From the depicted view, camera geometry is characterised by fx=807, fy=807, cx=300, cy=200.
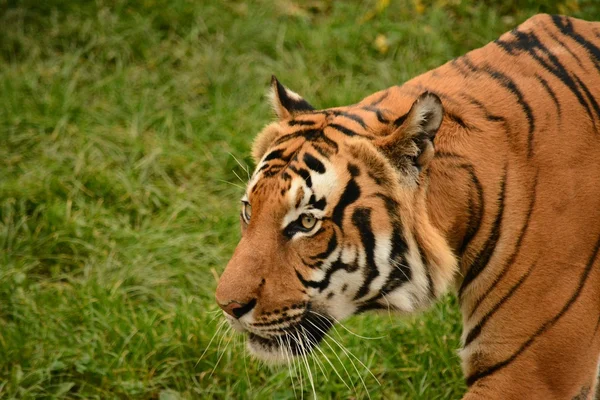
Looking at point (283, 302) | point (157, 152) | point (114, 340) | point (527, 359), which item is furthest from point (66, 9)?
point (527, 359)

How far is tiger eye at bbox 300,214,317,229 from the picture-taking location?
267 cm

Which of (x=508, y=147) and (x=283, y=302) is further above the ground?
(x=508, y=147)

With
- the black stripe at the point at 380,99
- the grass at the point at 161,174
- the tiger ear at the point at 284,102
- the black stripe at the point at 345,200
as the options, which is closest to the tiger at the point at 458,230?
the black stripe at the point at 345,200

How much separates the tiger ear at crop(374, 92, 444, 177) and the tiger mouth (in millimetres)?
619

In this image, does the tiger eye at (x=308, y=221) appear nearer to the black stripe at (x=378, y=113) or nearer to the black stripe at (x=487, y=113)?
the black stripe at (x=378, y=113)

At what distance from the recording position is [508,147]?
273cm

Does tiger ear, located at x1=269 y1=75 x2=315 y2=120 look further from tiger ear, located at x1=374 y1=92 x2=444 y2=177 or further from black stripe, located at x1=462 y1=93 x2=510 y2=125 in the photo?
black stripe, located at x1=462 y1=93 x2=510 y2=125

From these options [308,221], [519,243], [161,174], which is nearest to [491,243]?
[519,243]

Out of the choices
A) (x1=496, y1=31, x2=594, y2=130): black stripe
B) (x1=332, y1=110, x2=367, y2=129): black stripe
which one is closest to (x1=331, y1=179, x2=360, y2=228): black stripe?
(x1=332, y1=110, x2=367, y2=129): black stripe

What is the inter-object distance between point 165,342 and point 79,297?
62 centimetres

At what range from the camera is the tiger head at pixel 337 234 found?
2.65 meters

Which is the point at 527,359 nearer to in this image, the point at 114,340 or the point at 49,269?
the point at 114,340

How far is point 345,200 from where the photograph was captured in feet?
8.77

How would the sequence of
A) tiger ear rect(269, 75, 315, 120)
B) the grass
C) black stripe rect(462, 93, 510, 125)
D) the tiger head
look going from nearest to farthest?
the tiger head, black stripe rect(462, 93, 510, 125), tiger ear rect(269, 75, 315, 120), the grass
